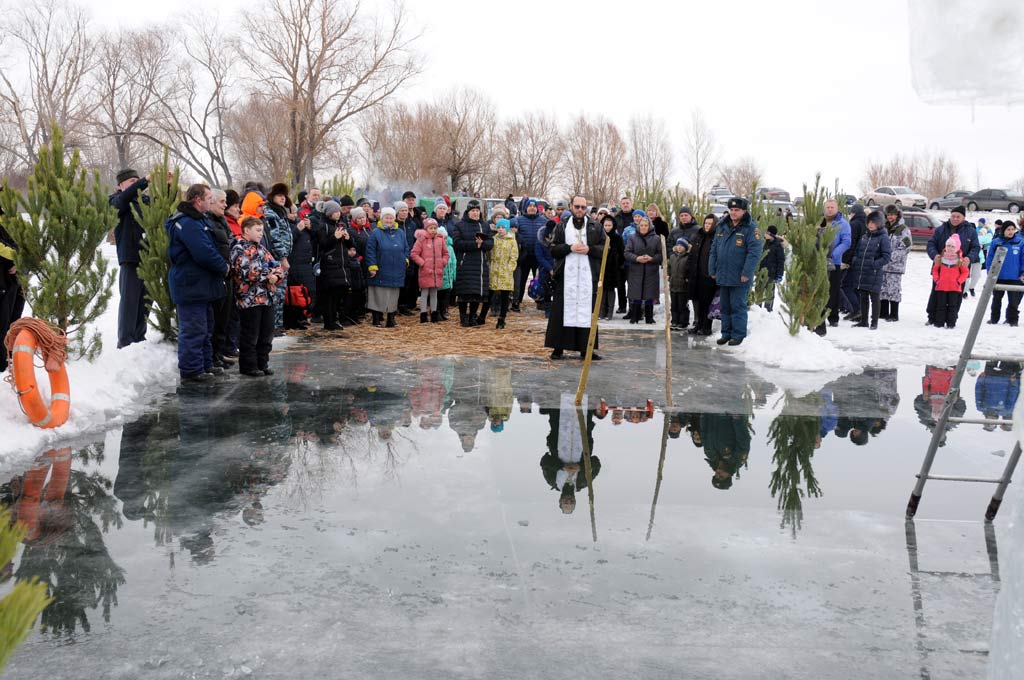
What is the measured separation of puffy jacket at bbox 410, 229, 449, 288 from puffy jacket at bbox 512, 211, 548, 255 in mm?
2799

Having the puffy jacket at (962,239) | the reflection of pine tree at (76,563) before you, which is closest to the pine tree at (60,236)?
the reflection of pine tree at (76,563)

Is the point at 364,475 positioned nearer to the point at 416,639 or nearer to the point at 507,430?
the point at 507,430

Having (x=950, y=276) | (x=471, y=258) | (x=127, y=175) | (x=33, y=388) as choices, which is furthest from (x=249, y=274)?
(x=950, y=276)

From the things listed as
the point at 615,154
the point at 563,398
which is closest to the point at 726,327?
the point at 563,398

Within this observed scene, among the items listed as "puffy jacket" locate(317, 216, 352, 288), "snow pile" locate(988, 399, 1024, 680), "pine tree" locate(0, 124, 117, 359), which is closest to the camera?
"snow pile" locate(988, 399, 1024, 680)

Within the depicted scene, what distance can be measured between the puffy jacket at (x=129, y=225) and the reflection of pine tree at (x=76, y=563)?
4.92 meters

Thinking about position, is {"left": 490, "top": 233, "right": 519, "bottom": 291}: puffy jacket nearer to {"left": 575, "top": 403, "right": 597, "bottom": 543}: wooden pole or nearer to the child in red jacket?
{"left": 575, "top": 403, "right": 597, "bottom": 543}: wooden pole

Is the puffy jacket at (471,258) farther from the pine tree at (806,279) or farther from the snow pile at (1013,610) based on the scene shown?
the snow pile at (1013,610)

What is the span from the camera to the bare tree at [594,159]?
5772 cm

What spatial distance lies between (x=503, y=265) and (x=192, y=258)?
5.90 m

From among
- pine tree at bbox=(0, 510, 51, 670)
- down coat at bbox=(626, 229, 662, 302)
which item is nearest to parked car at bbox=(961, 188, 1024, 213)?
down coat at bbox=(626, 229, 662, 302)

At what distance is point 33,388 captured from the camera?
652 centimetres

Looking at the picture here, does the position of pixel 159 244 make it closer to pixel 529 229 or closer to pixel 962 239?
pixel 529 229

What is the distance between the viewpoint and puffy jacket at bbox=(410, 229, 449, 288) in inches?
540
